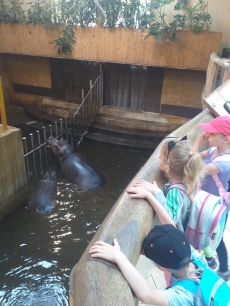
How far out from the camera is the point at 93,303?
0.93 metres

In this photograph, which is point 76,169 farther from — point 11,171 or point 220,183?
point 220,183

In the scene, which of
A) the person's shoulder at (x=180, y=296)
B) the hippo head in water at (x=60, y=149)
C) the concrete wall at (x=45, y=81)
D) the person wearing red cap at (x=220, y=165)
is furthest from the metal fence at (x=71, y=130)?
the person's shoulder at (x=180, y=296)

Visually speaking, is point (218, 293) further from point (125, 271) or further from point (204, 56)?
point (204, 56)

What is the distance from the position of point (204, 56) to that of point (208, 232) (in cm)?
567

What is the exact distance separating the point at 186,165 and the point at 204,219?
1.15 ft

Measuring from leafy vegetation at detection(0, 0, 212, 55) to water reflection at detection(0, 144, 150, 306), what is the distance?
12.6 ft

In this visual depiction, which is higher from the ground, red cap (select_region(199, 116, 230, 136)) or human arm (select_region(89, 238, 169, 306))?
red cap (select_region(199, 116, 230, 136))

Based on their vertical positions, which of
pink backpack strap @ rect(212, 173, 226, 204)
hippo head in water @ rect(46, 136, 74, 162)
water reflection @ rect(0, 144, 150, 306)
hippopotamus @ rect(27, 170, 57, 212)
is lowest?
water reflection @ rect(0, 144, 150, 306)

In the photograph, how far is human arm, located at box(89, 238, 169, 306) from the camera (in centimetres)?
111

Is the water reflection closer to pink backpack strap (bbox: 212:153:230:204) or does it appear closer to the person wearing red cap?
the person wearing red cap

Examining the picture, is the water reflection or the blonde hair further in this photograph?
the water reflection

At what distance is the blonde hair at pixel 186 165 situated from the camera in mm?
1616

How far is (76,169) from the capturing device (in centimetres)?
570

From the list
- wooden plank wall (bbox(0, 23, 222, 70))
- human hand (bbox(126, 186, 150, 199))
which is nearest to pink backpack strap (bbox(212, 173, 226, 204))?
human hand (bbox(126, 186, 150, 199))
